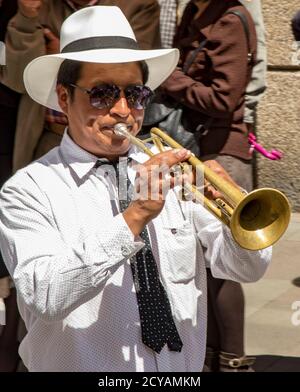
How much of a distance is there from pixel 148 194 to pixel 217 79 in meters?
1.91

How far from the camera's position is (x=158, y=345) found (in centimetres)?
290

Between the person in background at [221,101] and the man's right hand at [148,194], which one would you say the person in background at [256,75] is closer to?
the person in background at [221,101]

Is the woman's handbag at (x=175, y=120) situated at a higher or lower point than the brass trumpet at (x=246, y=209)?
lower

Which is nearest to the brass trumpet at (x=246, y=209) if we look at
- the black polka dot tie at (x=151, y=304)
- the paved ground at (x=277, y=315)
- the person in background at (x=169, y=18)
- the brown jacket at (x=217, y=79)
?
the black polka dot tie at (x=151, y=304)

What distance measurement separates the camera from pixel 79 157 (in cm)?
304

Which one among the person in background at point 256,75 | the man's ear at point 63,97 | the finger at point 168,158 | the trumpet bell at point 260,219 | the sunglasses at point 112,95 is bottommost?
the person in background at point 256,75

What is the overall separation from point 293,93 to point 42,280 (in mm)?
5193

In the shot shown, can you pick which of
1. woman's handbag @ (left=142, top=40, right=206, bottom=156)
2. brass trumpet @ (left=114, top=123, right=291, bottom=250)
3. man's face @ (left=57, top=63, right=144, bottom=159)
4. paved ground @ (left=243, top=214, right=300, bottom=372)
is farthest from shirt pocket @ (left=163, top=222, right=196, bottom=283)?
paved ground @ (left=243, top=214, right=300, bottom=372)

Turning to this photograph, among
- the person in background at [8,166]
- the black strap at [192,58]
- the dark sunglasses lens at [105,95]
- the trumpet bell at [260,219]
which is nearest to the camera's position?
the trumpet bell at [260,219]

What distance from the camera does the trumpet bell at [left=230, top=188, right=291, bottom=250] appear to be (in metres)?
2.83

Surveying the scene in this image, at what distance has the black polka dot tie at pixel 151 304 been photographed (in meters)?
2.90

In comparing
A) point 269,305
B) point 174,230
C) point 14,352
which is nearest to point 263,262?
point 174,230

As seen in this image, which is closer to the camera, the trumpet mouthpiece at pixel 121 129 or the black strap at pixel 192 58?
the trumpet mouthpiece at pixel 121 129

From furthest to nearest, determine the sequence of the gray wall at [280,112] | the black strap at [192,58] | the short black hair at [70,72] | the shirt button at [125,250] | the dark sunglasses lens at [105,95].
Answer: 1. the gray wall at [280,112]
2. the black strap at [192,58]
3. the short black hair at [70,72]
4. the dark sunglasses lens at [105,95]
5. the shirt button at [125,250]
